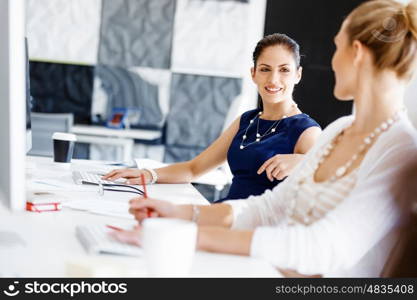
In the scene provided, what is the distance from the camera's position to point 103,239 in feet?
3.47

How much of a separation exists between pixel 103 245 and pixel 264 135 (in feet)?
4.09

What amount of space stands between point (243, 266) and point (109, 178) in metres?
1.01

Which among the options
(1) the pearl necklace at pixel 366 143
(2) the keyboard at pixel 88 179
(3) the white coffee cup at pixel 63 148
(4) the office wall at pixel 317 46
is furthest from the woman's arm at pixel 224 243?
(4) the office wall at pixel 317 46

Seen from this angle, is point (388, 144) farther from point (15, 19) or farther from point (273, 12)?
point (273, 12)

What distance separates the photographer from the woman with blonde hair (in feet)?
3.44

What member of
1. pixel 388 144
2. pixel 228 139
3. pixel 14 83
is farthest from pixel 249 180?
pixel 14 83

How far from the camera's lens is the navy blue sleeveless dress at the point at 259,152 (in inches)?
82.5

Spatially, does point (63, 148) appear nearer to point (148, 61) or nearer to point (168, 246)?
point (168, 246)

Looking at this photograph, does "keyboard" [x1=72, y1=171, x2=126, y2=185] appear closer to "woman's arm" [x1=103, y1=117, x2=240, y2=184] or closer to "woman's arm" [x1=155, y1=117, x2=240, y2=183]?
"woman's arm" [x1=103, y1=117, x2=240, y2=184]

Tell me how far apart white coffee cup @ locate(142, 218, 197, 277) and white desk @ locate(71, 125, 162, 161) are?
140 inches

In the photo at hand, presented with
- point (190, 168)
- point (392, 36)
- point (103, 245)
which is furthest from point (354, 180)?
point (190, 168)

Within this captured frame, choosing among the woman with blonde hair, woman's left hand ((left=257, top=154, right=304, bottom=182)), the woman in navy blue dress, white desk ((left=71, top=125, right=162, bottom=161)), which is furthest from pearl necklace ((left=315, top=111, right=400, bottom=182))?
white desk ((left=71, top=125, right=162, bottom=161))

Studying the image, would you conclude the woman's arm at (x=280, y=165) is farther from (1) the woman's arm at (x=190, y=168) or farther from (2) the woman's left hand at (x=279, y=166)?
(1) the woman's arm at (x=190, y=168)

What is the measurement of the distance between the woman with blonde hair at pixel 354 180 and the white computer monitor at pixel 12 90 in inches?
10.1
